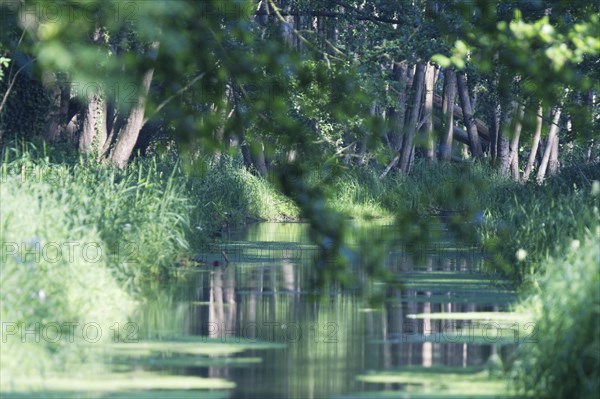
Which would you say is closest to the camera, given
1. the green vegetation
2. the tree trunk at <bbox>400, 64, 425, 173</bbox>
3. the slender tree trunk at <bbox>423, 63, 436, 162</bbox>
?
the green vegetation

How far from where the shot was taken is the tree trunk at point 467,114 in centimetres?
4481

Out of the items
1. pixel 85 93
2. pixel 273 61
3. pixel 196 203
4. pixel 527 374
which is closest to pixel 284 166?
pixel 273 61

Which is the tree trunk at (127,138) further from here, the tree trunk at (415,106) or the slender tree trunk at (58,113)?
the tree trunk at (415,106)

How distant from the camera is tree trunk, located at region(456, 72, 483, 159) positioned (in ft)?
147

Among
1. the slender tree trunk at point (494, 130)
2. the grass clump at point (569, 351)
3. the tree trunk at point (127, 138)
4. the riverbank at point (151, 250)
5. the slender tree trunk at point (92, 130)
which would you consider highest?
the slender tree trunk at point (494, 130)

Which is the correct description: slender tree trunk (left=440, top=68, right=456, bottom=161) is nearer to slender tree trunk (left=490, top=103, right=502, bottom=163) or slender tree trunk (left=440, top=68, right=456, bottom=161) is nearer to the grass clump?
slender tree trunk (left=490, top=103, right=502, bottom=163)

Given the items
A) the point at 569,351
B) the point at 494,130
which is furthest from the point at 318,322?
the point at 494,130

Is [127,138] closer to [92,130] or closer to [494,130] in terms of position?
[92,130]

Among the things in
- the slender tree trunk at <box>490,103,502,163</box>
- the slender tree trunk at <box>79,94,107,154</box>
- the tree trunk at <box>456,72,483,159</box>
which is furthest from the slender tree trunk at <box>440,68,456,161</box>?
the slender tree trunk at <box>79,94,107,154</box>

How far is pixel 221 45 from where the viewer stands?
15.6ft

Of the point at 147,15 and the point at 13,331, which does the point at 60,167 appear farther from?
the point at 147,15

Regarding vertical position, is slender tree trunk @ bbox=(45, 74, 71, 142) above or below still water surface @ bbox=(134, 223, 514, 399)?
above

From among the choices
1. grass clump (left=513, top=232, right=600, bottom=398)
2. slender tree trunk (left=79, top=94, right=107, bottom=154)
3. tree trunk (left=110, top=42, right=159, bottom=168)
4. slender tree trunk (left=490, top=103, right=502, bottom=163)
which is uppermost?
slender tree trunk (left=490, top=103, right=502, bottom=163)

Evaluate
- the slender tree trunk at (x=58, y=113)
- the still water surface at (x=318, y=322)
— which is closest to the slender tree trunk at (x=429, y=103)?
the slender tree trunk at (x=58, y=113)
